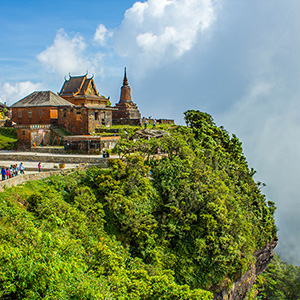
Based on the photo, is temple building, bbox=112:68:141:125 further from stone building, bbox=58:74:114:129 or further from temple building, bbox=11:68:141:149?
stone building, bbox=58:74:114:129

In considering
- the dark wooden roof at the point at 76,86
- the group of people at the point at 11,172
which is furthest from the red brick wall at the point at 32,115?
the group of people at the point at 11,172

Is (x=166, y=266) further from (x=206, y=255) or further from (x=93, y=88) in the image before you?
(x=93, y=88)

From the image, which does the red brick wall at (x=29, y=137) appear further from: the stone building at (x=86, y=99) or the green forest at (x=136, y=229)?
the green forest at (x=136, y=229)

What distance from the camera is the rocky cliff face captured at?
27.6 m

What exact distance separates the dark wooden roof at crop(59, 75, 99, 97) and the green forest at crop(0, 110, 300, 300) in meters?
14.1

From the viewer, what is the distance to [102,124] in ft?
144

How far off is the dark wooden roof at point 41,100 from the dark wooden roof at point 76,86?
4.49 metres

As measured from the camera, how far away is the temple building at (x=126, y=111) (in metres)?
47.6

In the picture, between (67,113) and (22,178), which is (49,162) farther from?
(67,113)

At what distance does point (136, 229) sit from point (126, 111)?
1125 inches

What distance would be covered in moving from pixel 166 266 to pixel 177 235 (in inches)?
127

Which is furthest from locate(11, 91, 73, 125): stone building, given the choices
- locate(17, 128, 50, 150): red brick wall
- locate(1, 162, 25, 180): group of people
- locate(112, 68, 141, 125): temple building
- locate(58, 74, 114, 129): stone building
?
locate(1, 162, 25, 180): group of people

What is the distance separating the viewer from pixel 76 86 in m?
50.3

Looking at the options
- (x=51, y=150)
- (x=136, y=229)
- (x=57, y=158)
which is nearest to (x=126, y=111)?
(x=51, y=150)
